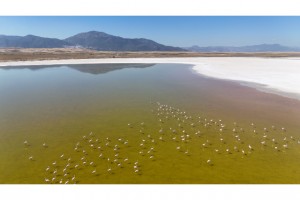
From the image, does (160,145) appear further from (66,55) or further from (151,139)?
(66,55)

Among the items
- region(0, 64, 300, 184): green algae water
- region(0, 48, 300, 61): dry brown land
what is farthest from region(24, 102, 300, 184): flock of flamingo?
region(0, 48, 300, 61): dry brown land

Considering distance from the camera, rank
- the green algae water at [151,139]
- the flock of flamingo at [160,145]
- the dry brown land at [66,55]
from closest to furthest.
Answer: the green algae water at [151,139] → the flock of flamingo at [160,145] → the dry brown land at [66,55]

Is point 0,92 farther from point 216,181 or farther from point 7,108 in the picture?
point 216,181

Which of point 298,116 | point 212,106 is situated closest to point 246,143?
point 298,116

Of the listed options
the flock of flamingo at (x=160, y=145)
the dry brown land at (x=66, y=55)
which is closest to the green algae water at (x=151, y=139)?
the flock of flamingo at (x=160, y=145)

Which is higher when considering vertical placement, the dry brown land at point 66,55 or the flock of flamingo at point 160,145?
the flock of flamingo at point 160,145

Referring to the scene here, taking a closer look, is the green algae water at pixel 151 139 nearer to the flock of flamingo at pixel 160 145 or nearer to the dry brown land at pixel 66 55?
the flock of flamingo at pixel 160 145

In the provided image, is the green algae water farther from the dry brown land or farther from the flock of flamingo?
the dry brown land

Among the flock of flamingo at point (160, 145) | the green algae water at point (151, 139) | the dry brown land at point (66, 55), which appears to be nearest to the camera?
the green algae water at point (151, 139)
